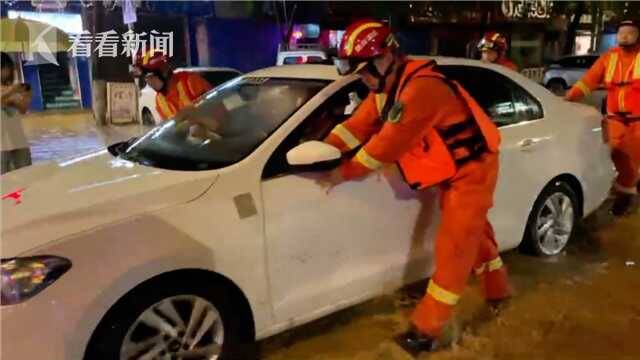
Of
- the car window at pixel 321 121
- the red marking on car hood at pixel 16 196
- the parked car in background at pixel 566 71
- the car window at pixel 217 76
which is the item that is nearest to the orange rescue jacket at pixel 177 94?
the car window at pixel 321 121

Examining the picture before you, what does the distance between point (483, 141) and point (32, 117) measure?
50.1 ft

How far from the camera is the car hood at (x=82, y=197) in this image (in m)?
2.36

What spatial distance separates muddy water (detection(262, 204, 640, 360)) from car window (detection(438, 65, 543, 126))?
111 centimetres

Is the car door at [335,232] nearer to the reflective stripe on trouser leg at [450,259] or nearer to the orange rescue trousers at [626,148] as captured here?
the reflective stripe on trouser leg at [450,259]

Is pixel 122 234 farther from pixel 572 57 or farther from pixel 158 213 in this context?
pixel 572 57

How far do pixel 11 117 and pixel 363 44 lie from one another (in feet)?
10.7

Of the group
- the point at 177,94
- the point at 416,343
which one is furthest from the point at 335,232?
the point at 177,94

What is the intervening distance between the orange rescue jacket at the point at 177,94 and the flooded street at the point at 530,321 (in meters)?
2.17

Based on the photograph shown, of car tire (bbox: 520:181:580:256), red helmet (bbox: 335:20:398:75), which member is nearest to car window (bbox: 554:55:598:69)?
car tire (bbox: 520:181:580:256)

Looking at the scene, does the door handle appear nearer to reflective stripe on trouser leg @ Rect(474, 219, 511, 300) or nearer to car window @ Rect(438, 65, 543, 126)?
car window @ Rect(438, 65, 543, 126)

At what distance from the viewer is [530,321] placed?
354cm

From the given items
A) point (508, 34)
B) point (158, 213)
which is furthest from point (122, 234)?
point (508, 34)

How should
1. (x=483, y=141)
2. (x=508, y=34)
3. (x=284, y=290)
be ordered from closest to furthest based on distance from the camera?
(x=284, y=290) < (x=483, y=141) < (x=508, y=34)

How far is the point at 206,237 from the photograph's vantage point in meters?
2.58
